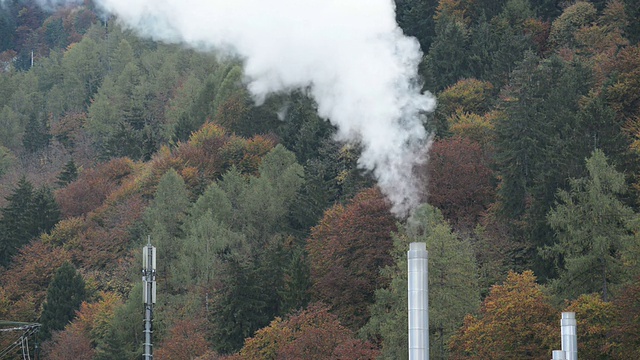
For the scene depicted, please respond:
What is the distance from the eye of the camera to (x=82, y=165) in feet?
498

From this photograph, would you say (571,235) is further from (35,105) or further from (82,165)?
(35,105)

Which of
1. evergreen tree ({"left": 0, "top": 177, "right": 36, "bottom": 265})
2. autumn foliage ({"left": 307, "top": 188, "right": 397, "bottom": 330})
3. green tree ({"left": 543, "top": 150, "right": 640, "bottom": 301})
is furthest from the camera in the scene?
evergreen tree ({"left": 0, "top": 177, "right": 36, "bottom": 265})

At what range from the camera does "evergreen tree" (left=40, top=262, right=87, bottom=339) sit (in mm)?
104625

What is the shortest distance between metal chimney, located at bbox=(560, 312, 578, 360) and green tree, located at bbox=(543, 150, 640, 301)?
901 centimetres

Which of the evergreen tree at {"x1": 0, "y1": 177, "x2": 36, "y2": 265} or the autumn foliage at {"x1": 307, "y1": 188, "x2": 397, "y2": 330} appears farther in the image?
the evergreen tree at {"x1": 0, "y1": 177, "x2": 36, "y2": 265}

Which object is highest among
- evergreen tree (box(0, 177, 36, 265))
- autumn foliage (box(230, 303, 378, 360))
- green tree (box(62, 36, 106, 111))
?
green tree (box(62, 36, 106, 111))

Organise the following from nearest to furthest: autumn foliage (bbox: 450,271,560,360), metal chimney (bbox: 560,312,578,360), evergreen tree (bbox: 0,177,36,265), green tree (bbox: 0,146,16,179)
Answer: metal chimney (bbox: 560,312,578,360), autumn foliage (bbox: 450,271,560,360), evergreen tree (bbox: 0,177,36,265), green tree (bbox: 0,146,16,179)

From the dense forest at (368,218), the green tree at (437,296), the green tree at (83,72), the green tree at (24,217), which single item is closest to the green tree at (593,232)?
the dense forest at (368,218)

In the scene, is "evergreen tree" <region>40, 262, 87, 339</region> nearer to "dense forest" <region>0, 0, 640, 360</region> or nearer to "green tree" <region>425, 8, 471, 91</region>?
"dense forest" <region>0, 0, 640, 360</region>

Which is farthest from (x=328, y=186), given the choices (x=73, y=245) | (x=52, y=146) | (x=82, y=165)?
(x=52, y=146)

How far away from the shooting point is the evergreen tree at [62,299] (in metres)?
105

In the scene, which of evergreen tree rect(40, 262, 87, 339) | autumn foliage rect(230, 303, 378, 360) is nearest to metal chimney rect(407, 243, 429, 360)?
autumn foliage rect(230, 303, 378, 360)

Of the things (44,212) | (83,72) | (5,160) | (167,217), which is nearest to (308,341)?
(167,217)

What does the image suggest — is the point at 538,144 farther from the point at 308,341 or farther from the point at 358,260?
the point at 308,341
